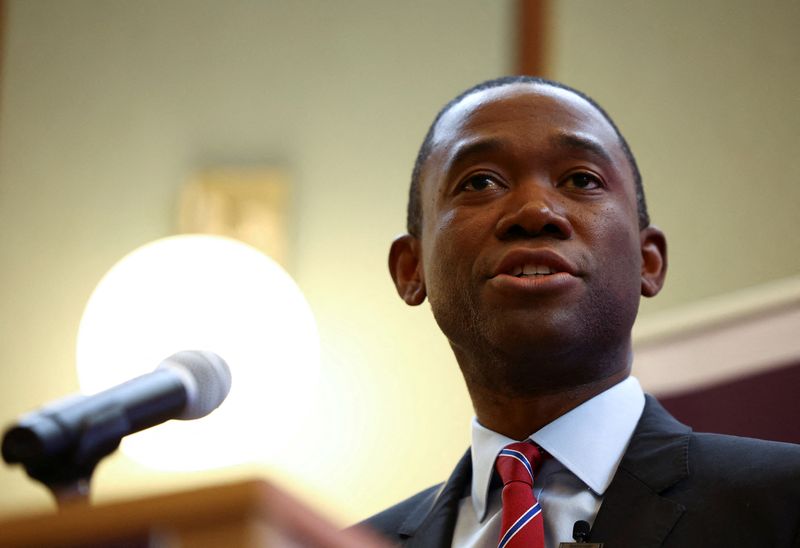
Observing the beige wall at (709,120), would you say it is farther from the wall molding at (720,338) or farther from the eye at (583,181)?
the eye at (583,181)

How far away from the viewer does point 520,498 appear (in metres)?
1.64

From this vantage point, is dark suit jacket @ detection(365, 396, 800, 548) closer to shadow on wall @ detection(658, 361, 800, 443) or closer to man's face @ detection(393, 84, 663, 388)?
man's face @ detection(393, 84, 663, 388)

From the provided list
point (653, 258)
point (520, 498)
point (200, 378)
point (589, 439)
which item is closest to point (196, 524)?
point (200, 378)

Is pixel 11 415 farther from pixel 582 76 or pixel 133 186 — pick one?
pixel 582 76

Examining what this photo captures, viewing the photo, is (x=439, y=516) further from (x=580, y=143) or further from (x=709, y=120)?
(x=709, y=120)

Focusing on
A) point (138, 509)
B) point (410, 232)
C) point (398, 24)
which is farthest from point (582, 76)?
point (138, 509)

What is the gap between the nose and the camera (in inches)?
66.9

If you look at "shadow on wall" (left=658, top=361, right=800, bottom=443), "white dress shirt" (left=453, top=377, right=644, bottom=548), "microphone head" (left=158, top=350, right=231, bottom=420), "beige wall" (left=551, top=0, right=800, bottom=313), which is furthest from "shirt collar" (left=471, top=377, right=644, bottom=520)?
"beige wall" (left=551, top=0, right=800, bottom=313)

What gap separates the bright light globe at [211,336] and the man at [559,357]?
121 cm

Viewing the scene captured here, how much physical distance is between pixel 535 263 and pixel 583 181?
0.19m

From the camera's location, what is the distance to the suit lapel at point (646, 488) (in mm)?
1566

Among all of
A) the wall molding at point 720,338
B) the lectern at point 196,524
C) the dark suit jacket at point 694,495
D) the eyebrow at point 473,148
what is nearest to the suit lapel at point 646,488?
the dark suit jacket at point 694,495

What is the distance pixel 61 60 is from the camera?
149 inches

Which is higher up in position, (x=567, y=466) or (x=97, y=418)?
(x=97, y=418)
